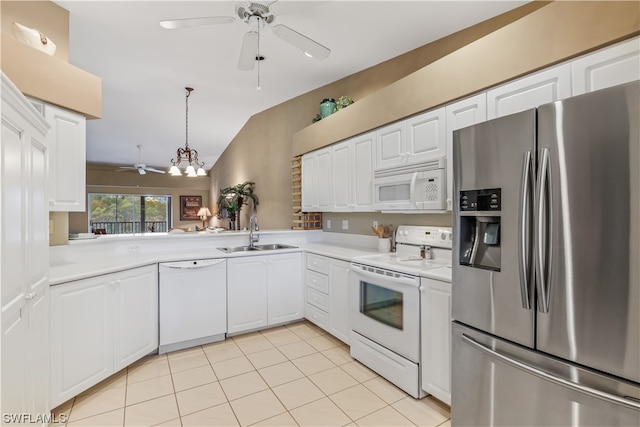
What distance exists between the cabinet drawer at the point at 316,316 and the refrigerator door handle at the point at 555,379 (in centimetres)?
181

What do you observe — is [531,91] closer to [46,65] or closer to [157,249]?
[46,65]

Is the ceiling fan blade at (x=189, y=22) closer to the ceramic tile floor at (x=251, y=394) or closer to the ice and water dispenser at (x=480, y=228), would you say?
the ice and water dispenser at (x=480, y=228)

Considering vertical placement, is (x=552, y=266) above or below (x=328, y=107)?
below

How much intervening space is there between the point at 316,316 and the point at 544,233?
8.35 ft

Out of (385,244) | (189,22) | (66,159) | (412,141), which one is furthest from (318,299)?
(189,22)

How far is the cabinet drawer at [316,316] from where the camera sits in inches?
128

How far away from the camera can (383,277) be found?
237 centimetres

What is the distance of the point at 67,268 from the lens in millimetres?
2307

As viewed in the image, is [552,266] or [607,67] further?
[607,67]

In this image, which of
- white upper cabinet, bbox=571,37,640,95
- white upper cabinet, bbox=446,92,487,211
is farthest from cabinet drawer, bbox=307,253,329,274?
white upper cabinet, bbox=571,37,640,95

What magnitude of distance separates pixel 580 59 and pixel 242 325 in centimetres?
335

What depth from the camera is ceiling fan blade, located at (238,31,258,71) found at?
89.6 inches

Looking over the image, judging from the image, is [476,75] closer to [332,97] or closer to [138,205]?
[332,97]

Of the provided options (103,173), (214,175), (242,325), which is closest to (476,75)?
(242,325)
